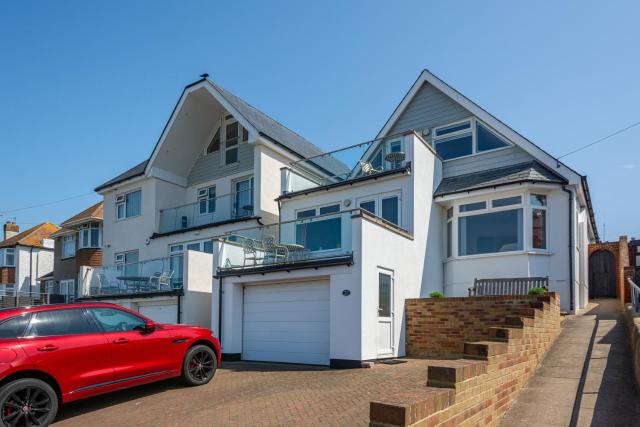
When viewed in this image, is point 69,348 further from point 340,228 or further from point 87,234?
point 87,234

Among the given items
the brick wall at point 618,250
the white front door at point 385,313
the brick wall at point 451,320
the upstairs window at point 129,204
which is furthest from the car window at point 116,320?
the brick wall at point 618,250

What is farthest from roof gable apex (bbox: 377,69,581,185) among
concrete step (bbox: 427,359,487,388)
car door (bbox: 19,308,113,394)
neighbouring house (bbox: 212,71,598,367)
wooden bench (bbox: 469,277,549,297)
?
car door (bbox: 19,308,113,394)

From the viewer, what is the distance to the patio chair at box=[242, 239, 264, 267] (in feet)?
42.1

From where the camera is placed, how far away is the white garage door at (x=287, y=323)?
11.6 m

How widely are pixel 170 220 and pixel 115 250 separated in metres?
3.59

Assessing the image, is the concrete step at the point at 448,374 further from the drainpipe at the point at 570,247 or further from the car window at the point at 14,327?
the drainpipe at the point at 570,247

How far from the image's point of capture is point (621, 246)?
19719mm

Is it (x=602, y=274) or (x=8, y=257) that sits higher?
(x=8, y=257)

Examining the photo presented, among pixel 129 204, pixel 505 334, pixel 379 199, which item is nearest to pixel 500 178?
pixel 379 199

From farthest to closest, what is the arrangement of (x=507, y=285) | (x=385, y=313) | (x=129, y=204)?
(x=129, y=204) → (x=507, y=285) → (x=385, y=313)

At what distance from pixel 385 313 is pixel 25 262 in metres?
33.9

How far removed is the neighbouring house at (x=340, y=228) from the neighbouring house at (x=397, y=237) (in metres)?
0.04

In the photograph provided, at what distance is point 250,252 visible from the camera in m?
13.2

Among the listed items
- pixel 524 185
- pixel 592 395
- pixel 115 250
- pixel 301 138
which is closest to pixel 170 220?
pixel 115 250
